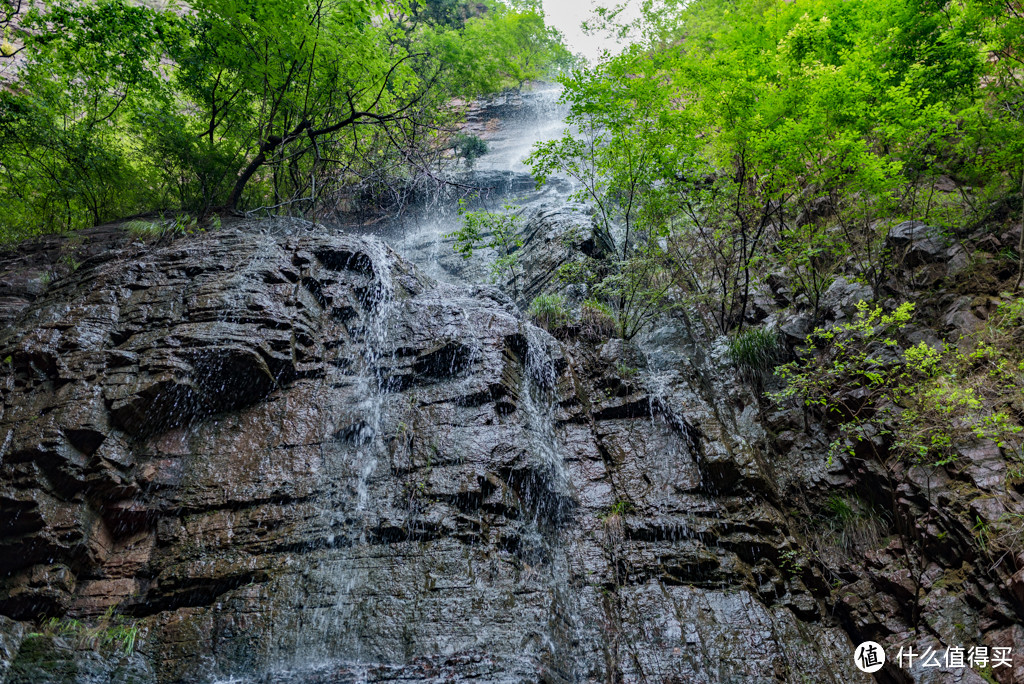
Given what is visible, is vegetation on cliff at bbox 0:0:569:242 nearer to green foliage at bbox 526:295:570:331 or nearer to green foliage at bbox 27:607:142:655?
green foliage at bbox 526:295:570:331

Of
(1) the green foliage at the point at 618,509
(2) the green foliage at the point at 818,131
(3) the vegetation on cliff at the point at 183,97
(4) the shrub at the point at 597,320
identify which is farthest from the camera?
(4) the shrub at the point at 597,320

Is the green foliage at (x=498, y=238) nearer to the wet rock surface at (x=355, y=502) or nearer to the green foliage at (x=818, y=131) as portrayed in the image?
the green foliage at (x=818, y=131)

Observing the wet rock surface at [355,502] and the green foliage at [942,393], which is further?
the green foliage at [942,393]

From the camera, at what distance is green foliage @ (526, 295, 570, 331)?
999 cm

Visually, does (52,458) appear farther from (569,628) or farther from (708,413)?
(708,413)

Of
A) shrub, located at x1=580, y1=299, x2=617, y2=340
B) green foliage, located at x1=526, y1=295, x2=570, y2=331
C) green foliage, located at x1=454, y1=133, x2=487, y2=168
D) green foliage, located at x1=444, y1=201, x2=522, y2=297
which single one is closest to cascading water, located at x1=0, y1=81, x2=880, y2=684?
shrub, located at x1=580, y1=299, x2=617, y2=340

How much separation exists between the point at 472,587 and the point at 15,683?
3930mm

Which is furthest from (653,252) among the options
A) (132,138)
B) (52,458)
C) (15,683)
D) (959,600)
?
(132,138)

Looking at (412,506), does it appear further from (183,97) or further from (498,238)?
(183,97)

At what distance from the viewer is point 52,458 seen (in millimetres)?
5422

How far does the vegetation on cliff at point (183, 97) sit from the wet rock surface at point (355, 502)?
3159 millimetres

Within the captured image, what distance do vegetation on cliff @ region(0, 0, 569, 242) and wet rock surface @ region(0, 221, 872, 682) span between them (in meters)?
3.16

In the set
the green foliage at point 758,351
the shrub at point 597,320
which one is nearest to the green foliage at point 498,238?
the shrub at point 597,320

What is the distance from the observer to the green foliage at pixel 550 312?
32.8ft
